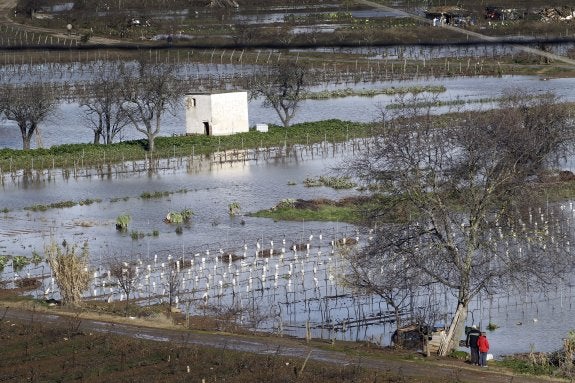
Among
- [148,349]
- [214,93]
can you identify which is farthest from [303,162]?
[148,349]

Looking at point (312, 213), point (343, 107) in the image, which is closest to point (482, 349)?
point (312, 213)

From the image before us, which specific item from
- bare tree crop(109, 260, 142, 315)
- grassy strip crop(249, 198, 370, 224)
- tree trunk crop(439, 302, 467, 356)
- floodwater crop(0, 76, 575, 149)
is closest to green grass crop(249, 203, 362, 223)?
grassy strip crop(249, 198, 370, 224)

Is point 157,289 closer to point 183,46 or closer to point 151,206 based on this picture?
point 151,206

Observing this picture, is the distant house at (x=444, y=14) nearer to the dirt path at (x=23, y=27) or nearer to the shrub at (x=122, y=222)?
the shrub at (x=122, y=222)

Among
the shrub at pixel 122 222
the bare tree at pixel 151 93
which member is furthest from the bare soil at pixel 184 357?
the bare tree at pixel 151 93

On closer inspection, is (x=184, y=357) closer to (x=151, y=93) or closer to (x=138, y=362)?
(x=138, y=362)

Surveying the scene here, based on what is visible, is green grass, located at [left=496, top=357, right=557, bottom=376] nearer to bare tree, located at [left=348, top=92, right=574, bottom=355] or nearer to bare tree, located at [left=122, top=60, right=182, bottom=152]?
bare tree, located at [left=348, top=92, right=574, bottom=355]
